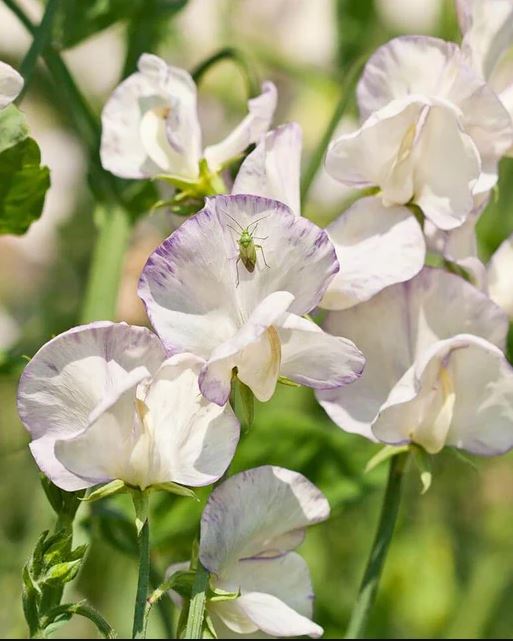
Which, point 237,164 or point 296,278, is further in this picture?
point 237,164

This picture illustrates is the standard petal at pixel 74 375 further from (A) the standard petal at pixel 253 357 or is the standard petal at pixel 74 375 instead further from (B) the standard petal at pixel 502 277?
(B) the standard petal at pixel 502 277

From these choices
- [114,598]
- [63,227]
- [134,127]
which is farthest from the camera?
[63,227]

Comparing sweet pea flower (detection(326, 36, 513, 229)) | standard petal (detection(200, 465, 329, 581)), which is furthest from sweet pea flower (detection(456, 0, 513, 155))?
standard petal (detection(200, 465, 329, 581))

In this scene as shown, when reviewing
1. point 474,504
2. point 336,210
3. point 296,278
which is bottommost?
point 474,504

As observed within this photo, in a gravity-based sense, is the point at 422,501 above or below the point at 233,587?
below

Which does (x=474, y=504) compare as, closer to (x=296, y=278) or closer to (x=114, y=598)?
(x=114, y=598)

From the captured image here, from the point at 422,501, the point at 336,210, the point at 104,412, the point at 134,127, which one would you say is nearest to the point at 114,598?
the point at 422,501

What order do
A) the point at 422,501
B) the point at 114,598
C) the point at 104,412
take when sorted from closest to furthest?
the point at 104,412
the point at 114,598
the point at 422,501
